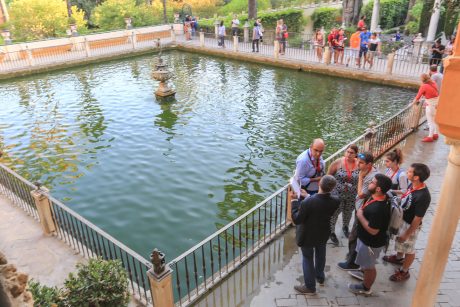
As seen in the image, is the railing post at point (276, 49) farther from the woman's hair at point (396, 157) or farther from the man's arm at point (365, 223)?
the man's arm at point (365, 223)

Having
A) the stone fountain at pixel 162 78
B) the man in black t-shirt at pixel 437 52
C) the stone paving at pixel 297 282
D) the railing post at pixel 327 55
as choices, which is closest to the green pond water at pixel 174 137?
the stone fountain at pixel 162 78

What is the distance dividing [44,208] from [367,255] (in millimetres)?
5474

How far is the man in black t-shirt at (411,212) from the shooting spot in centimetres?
510

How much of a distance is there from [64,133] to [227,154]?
5.66m

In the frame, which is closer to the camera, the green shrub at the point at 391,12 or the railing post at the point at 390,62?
the railing post at the point at 390,62

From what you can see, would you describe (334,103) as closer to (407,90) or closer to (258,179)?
(407,90)

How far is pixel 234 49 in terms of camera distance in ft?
73.0

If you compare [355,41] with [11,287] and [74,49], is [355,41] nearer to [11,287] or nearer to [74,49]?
[74,49]

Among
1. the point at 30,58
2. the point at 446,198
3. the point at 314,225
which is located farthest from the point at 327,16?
the point at 446,198

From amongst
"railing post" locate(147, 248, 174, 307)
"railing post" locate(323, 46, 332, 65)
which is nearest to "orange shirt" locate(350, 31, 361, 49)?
"railing post" locate(323, 46, 332, 65)

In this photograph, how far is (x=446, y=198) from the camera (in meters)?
3.71

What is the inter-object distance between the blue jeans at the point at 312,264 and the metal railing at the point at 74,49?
1708 centimetres

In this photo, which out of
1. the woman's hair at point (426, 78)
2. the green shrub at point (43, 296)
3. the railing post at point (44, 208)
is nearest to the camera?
the green shrub at point (43, 296)

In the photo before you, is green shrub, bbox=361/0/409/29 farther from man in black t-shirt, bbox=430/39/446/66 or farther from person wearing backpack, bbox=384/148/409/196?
person wearing backpack, bbox=384/148/409/196
